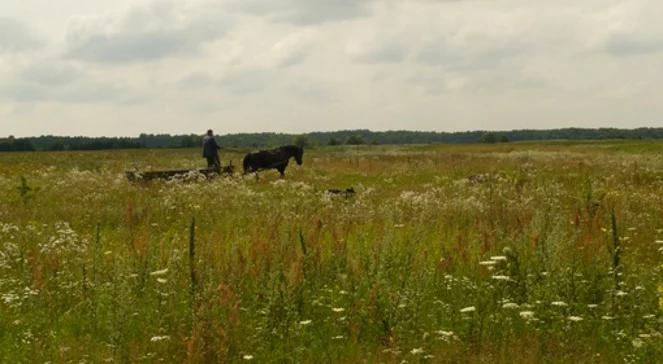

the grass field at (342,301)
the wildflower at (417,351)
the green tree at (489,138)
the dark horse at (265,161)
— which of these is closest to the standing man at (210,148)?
the dark horse at (265,161)

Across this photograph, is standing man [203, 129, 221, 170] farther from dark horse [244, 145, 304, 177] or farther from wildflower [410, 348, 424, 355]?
wildflower [410, 348, 424, 355]

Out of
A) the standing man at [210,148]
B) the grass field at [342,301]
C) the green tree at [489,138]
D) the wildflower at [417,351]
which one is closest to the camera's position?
the wildflower at [417,351]

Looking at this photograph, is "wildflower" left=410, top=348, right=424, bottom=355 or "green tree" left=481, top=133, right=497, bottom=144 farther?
"green tree" left=481, top=133, right=497, bottom=144

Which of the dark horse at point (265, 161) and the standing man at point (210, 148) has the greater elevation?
the standing man at point (210, 148)

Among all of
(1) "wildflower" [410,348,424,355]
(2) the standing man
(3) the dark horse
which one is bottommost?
(1) "wildflower" [410,348,424,355]

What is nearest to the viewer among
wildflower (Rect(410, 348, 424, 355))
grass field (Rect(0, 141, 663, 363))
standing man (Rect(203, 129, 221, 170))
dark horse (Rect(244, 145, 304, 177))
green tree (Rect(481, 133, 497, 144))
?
wildflower (Rect(410, 348, 424, 355))

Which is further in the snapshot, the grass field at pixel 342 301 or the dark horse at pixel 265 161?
the dark horse at pixel 265 161

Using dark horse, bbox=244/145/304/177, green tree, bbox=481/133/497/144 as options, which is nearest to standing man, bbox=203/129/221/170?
dark horse, bbox=244/145/304/177

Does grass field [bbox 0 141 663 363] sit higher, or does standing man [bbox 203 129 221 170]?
standing man [bbox 203 129 221 170]

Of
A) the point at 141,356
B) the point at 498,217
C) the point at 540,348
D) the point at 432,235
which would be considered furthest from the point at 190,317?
the point at 498,217

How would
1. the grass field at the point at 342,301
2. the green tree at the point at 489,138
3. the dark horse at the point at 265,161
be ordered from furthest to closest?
the green tree at the point at 489,138 < the dark horse at the point at 265,161 < the grass field at the point at 342,301

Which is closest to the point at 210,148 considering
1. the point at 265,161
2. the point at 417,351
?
the point at 265,161

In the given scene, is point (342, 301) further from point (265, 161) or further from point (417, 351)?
point (265, 161)

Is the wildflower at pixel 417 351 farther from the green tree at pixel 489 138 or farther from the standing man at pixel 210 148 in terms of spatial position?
the green tree at pixel 489 138
